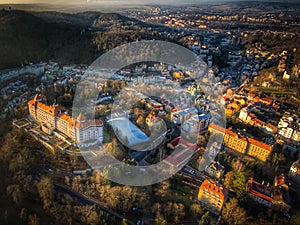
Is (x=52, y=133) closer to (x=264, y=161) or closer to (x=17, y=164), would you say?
(x=17, y=164)

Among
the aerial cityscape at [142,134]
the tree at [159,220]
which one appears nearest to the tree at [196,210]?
the aerial cityscape at [142,134]

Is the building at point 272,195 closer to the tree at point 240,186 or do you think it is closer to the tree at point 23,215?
the tree at point 240,186

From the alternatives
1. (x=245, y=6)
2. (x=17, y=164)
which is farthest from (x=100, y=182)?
(x=245, y=6)

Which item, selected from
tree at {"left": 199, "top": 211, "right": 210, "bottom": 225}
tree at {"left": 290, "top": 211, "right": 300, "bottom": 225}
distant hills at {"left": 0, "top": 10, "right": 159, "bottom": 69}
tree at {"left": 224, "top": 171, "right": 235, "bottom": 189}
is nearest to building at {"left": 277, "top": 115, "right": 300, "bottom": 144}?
tree at {"left": 224, "top": 171, "right": 235, "bottom": 189}

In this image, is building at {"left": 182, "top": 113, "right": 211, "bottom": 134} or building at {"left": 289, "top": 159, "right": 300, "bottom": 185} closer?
building at {"left": 289, "top": 159, "right": 300, "bottom": 185}

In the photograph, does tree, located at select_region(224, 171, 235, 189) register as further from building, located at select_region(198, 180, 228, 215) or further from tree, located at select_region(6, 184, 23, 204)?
tree, located at select_region(6, 184, 23, 204)

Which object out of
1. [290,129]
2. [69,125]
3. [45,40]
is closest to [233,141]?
[290,129]
